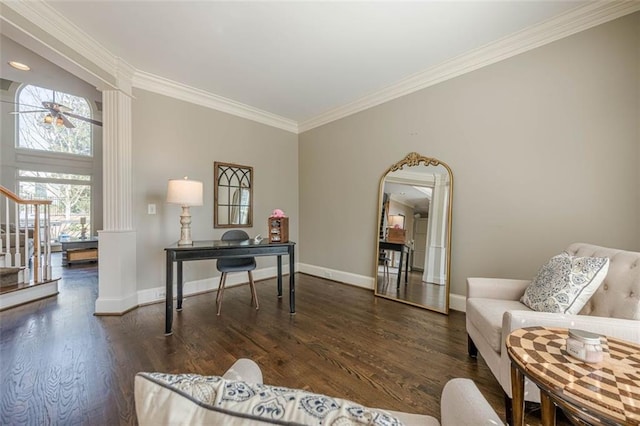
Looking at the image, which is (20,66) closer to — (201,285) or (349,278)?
(201,285)

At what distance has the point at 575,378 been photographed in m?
0.82

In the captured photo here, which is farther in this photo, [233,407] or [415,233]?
[415,233]

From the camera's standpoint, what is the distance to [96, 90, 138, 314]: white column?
267 cm

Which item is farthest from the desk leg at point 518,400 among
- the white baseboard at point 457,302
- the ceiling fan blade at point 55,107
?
the ceiling fan blade at point 55,107

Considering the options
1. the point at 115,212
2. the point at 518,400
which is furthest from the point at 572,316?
the point at 115,212

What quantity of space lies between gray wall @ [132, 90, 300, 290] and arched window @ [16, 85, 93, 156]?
15.9 feet

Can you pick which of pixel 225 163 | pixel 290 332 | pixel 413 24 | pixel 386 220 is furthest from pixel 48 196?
pixel 413 24

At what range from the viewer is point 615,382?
0.80 metres

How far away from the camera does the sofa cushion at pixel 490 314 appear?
4.68ft

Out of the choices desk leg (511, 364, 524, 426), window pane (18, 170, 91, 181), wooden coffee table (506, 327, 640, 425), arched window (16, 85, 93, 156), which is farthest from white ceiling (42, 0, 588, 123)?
window pane (18, 170, 91, 181)

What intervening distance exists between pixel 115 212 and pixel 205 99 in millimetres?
1861

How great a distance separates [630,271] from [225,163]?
13.3ft

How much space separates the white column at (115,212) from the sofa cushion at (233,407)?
9.77 feet

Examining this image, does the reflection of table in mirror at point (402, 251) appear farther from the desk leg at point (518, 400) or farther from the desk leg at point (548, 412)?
the desk leg at point (548, 412)
